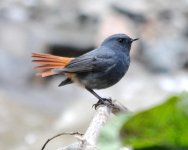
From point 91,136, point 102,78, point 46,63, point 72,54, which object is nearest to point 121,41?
point 102,78

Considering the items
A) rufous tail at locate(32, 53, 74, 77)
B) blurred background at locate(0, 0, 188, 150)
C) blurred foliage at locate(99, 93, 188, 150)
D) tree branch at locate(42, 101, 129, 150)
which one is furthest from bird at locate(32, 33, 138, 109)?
blurred foliage at locate(99, 93, 188, 150)

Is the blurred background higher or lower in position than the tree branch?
higher

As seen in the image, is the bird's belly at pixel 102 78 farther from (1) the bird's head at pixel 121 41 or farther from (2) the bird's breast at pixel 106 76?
(1) the bird's head at pixel 121 41

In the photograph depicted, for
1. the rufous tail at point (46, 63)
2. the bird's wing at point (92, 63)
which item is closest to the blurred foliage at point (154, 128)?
the rufous tail at point (46, 63)

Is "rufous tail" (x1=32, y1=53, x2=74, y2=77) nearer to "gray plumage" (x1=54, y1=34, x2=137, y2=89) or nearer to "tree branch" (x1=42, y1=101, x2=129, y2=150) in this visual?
"gray plumage" (x1=54, y1=34, x2=137, y2=89)

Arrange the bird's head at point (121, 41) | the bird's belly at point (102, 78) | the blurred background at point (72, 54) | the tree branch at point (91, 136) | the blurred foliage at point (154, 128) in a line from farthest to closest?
1. the blurred background at point (72, 54)
2. the bird's head at point (121, 41)
3. the bird's belly at point (102, 78)
4. the tree branch at point (91, 136)
5. the blurred foliage at point (154, 128)

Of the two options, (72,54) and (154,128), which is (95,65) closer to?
(154,128)
